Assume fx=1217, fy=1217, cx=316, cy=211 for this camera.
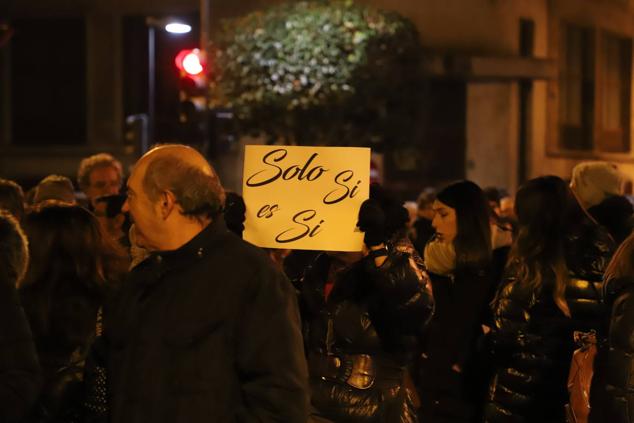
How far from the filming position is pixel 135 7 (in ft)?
77.7

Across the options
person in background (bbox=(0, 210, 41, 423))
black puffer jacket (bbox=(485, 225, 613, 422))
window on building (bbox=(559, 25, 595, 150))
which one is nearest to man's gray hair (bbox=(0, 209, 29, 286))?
person in background (bbox=(0, 210, 41, 423))

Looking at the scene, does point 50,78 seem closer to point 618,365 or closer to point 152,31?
point 152,31

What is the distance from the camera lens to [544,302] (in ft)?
19.1

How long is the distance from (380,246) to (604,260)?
1514 millimetres

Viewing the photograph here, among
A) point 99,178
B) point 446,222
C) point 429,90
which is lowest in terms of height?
point 446,222

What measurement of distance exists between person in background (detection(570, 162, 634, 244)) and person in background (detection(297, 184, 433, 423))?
2.92 m

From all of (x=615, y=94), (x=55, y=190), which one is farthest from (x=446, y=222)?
(x=615, y=94)

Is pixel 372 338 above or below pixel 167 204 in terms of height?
below

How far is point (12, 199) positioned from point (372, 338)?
3252 millimetres

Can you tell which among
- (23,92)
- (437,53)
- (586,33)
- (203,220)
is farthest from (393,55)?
(203,220)

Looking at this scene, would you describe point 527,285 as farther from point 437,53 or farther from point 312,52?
point 437,53

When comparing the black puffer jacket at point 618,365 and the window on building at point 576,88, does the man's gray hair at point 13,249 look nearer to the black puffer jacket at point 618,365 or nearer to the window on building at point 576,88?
the black puffer jacket at point 618,365

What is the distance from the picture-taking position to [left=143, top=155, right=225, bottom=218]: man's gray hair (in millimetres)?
3332

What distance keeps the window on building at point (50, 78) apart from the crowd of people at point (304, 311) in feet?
54.2
